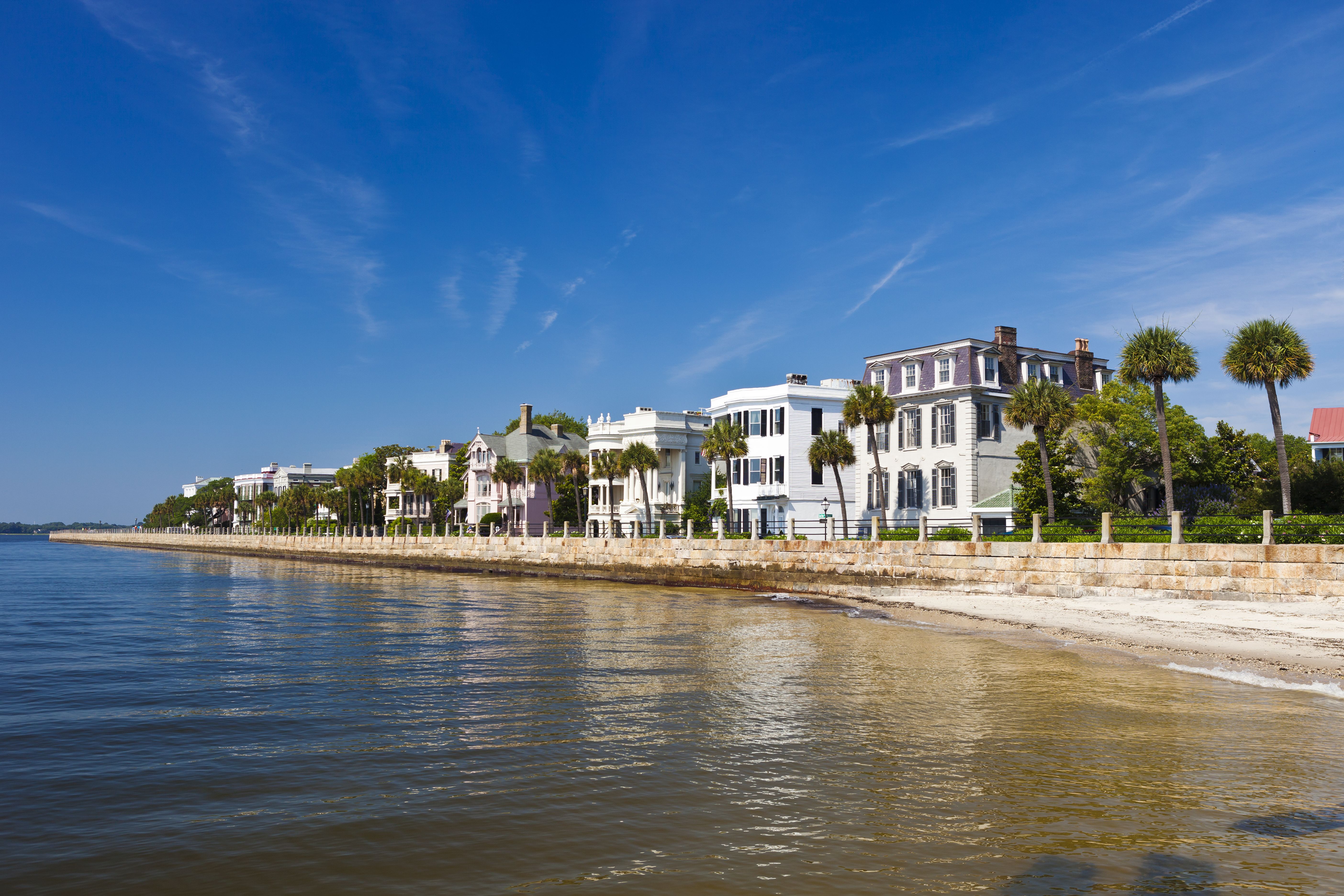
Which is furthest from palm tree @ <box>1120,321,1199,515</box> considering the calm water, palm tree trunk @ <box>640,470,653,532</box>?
palm tree trunk @ <box>640,470,653,532</box>

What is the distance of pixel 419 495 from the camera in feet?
351

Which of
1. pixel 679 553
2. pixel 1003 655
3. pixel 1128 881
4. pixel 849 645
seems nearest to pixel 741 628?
pixel 849 645

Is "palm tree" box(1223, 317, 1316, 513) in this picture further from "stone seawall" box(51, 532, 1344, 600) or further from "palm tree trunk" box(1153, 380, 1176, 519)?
"stone seawall" box(51, 532, 1344, 600)

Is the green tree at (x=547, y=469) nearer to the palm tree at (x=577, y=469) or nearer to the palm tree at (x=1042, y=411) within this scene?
the palm tree at (x=577, y=469)

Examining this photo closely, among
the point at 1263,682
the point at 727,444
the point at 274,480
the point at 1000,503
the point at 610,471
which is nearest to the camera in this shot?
the point at 1263,682

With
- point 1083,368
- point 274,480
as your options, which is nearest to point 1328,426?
point 1083,368

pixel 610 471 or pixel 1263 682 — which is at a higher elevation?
pixel 610 471

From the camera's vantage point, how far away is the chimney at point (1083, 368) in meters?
53.3

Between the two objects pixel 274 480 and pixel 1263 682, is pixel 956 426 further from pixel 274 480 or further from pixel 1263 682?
pixel 274 480

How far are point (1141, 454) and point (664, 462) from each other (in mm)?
36536

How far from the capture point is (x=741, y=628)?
23.9m

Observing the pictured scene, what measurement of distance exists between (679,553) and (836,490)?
58.0 feet

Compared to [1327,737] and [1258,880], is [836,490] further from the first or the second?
[1258,880]

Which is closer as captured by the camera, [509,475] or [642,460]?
[642,460]
